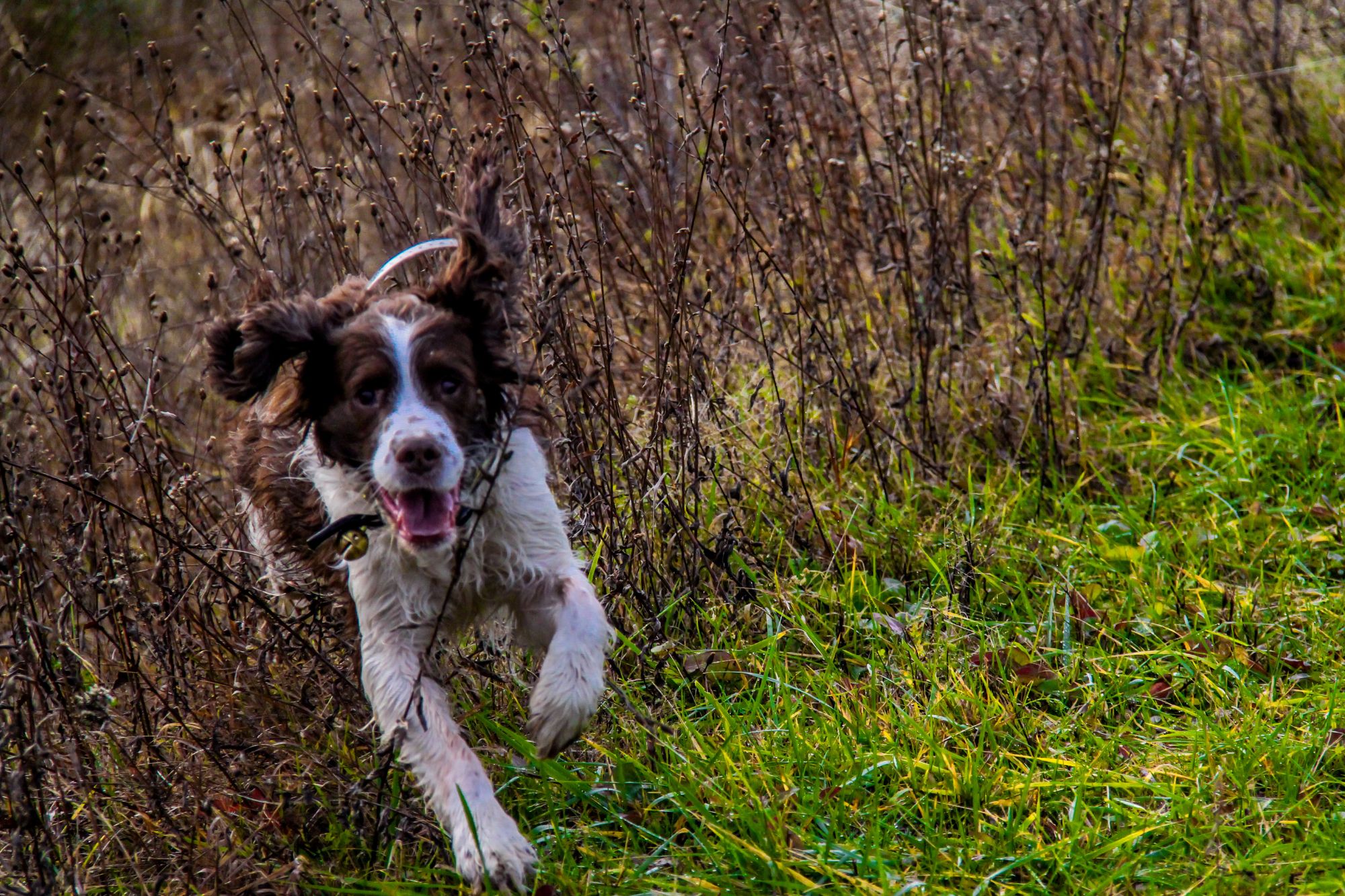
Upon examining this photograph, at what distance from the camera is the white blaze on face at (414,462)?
2.77m

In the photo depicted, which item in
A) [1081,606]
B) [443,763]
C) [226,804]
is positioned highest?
[443,763]

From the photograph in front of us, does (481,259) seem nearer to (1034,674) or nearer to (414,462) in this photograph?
(414,462)

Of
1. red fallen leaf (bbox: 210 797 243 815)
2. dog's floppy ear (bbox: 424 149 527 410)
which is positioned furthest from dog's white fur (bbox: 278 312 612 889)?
red fallen leaf (bbox: 210 797 243 815)

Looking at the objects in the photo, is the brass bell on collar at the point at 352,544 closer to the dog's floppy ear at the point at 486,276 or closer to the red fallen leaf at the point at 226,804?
the dog's floppy ear at the point at 486,276

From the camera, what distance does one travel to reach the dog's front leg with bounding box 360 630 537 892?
267cm

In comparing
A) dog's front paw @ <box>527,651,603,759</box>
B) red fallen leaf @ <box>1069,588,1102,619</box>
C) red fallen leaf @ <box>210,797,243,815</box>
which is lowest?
red fallen leaf @ <box>1069,588,1102,619</box>

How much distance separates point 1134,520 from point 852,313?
4.01ft

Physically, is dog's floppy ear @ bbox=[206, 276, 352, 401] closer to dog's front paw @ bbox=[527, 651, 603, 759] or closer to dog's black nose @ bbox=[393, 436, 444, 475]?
dog's black nose @ bbox=[393, 436, 444, 475]

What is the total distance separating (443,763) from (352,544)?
50cm

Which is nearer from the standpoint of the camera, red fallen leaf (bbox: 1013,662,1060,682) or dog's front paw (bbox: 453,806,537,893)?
dog's front paw (bbox: 453,806,537,893)

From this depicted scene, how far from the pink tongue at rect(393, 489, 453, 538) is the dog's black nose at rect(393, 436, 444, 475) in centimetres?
7

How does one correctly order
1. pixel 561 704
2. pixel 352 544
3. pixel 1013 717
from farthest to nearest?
pixel 1013 717
pixel 352 544
pixel 561 704

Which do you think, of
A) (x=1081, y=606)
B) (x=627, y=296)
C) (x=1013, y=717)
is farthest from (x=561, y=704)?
(x=627, y=296)

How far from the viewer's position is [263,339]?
9.99 feet
